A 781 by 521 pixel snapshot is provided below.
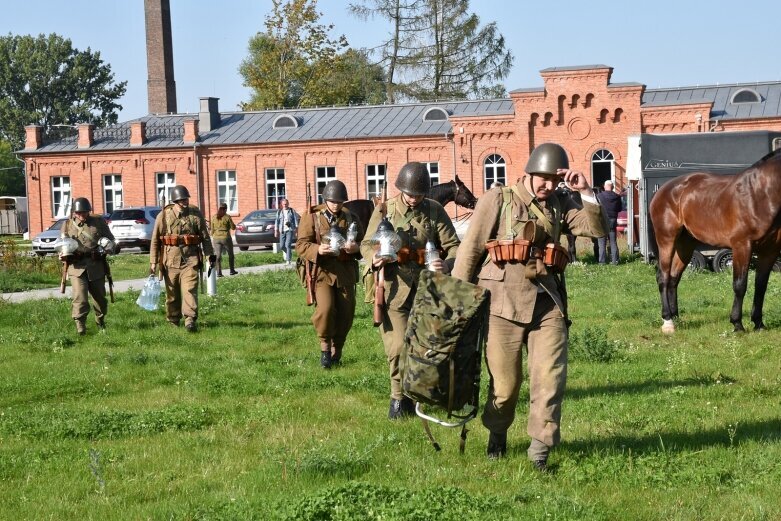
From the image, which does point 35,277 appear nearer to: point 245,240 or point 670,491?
point 245,240

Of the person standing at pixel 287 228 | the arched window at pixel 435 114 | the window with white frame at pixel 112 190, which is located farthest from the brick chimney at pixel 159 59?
the person standing at pixel 287 228

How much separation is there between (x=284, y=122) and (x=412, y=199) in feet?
154

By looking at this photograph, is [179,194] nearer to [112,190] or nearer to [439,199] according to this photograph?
[439,199]

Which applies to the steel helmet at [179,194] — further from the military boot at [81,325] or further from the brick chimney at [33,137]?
the brick chimney at [33,137]

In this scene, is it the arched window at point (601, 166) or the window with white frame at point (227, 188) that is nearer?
the arched window at point (601, 166)

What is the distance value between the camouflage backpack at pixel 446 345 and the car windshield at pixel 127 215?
36.3 m

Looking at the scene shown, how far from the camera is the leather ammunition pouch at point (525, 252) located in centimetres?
695

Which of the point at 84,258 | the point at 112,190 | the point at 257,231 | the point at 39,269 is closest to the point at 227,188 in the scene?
the point at 112,190

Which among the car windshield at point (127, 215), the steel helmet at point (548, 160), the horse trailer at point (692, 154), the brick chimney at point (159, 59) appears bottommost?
the car windshield at point (127, 215)

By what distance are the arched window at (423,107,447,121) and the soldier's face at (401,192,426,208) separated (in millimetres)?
43789

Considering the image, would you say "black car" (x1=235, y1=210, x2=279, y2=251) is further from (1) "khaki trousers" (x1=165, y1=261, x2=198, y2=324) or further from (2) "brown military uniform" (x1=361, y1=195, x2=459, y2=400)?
(2) "brown military uniform" (x1=361, y1=195, x2=459, y2=400)

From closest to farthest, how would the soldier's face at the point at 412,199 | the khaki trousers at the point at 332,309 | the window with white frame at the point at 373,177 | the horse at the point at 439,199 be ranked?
the soldier's face at the point at 412,199, the khaki trousers at the point at 332,309, the horse at the point at 439,199, the window with white frame at the point at 373,177

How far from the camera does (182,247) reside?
49.2 ft

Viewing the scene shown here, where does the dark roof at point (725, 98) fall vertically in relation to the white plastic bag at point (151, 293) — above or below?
above
